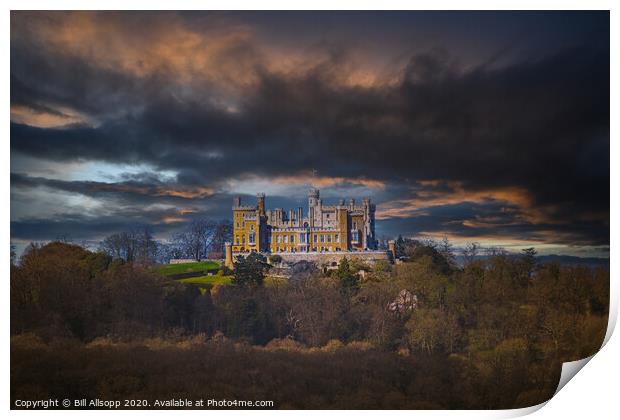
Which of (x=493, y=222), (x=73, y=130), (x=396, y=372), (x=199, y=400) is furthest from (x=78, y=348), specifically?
(x=493, y=222)

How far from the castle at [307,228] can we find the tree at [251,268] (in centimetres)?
12

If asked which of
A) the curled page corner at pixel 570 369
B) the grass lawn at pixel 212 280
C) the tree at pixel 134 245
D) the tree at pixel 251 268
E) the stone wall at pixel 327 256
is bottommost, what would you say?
the curled page corner at pixel 570 369

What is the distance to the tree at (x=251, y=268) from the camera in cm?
1051

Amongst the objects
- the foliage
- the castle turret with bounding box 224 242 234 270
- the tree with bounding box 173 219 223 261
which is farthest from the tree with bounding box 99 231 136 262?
the castle turret with bounding box 224 242 234 270

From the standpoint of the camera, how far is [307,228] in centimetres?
1049

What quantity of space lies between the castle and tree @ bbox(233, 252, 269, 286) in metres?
0.12

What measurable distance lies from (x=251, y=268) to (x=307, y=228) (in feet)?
3.31

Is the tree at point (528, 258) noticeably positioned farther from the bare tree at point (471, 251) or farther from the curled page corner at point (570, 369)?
the curled page corner at point (570, 369)

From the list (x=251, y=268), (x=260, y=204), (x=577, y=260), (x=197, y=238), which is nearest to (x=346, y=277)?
(x=251, y=268)

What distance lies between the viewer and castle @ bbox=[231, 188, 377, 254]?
10344 mm

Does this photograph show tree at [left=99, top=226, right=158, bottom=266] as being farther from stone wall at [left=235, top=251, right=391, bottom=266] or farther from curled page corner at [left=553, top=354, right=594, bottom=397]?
curled page corner at [left=553, top=354, right=594, bottom=397]

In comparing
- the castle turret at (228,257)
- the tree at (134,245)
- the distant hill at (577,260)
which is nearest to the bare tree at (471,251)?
the distant hill at (577,260)

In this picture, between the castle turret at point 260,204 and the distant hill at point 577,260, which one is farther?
the castle turret at point 260,204
